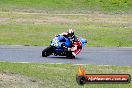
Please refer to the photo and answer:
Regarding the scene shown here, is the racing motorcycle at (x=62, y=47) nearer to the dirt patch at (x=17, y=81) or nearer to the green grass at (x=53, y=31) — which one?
the green grass at (x=53, y=31)

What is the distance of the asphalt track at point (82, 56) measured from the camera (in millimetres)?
17719

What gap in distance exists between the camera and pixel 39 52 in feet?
67.9

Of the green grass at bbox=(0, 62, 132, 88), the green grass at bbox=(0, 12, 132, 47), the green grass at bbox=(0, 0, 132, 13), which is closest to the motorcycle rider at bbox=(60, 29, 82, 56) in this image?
the green grass at bbox=(0, 62, 132, 88)

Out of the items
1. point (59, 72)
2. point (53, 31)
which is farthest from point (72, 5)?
point (59, 72)

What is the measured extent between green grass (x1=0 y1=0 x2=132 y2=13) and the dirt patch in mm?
44730

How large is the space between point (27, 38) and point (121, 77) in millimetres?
21409

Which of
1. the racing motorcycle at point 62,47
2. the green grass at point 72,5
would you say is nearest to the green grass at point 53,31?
the racing motorcycle at point 62,47

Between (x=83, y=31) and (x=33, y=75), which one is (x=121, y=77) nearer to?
(x=33, y=75)

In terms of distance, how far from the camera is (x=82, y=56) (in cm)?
1981

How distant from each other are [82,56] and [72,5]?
42.3m

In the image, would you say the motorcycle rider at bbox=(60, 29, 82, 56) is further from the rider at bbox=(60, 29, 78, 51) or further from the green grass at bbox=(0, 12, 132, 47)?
the green grass at bbox=(0, 12, 132, 47)

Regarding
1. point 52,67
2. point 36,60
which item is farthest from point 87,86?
point 36,60

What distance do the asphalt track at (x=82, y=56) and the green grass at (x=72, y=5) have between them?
1373 inches

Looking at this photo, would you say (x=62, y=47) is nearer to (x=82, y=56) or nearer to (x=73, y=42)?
(x=73, y=42)
